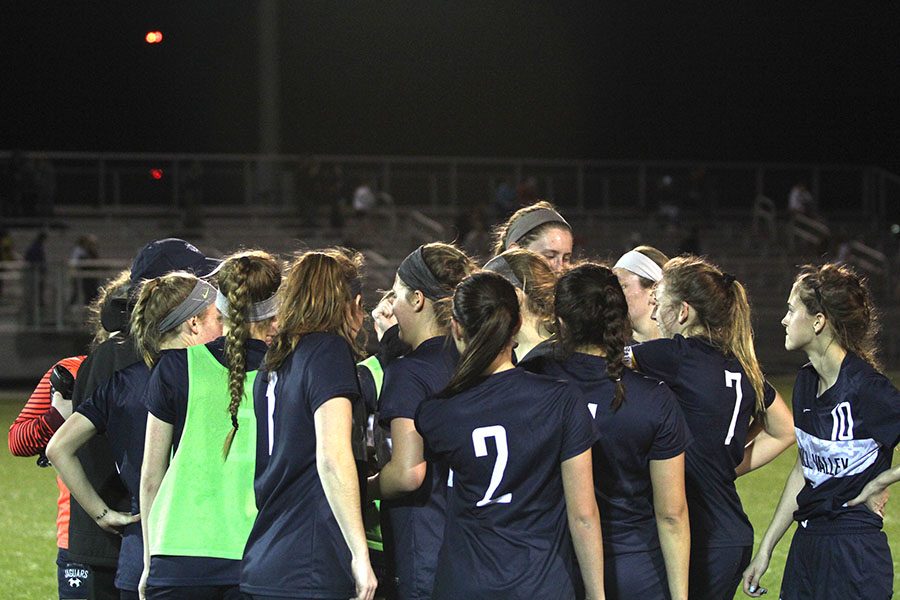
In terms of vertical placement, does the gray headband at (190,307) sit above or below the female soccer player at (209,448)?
above

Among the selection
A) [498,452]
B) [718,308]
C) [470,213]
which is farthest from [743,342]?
[470,213]

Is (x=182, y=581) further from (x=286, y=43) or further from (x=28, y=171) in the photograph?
(x=286, y=43)

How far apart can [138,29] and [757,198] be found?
16807 mm

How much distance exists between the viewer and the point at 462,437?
11.5 feet

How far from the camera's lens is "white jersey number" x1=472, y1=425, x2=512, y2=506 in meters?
3.47

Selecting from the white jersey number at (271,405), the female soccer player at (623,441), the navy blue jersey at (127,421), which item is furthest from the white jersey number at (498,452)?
the navy blue jersey at (127,421)

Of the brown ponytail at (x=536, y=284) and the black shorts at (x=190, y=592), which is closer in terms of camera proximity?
the black shorts at (x=190, y=592)

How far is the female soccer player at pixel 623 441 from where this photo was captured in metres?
3.71

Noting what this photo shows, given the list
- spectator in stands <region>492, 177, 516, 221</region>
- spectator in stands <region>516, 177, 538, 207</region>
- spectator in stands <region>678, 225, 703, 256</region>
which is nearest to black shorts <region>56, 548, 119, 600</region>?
spectator in stands <region>516, 177, 538, 207</region>

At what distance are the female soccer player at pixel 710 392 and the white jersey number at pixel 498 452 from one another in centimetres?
92

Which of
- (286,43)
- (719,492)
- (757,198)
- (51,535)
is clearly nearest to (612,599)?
(719,492)

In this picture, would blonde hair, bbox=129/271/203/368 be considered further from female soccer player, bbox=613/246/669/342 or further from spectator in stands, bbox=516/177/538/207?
spectator in stands, bbox=516/177/538/207

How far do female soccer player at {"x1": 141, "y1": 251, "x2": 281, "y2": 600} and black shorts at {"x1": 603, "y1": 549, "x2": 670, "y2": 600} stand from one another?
1.09m

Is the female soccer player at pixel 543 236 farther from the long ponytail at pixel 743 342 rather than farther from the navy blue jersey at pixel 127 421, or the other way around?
the navy blue jersey at pixel 127 421
